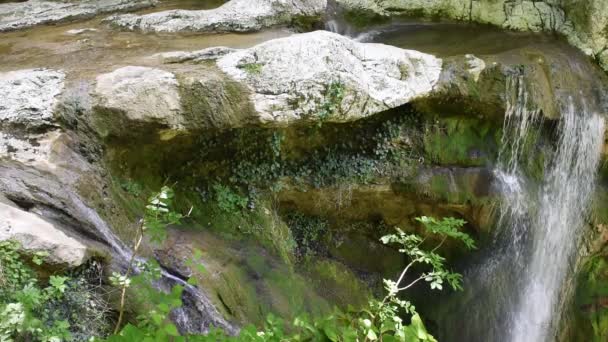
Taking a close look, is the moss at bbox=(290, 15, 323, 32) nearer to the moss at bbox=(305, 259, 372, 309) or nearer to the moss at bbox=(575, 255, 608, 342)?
the moss at bbox=(305, 259, 372, 309)

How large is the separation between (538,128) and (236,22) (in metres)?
3.82

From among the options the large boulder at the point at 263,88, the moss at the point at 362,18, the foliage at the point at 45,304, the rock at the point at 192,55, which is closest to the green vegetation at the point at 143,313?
the foliage at the point at 45,304

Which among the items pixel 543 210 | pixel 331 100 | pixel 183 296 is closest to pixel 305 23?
pixel 331 100

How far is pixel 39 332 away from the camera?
2.86 metres

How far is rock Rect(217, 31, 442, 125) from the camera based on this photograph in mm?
4914

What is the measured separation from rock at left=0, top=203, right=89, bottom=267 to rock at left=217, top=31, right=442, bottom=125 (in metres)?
2.06

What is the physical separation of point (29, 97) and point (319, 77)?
245 centimetres

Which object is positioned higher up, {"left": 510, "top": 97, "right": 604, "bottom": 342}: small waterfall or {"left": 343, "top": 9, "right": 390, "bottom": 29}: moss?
{"left": 343, "top": 9, "right": 390, "bottom": 29}: moss

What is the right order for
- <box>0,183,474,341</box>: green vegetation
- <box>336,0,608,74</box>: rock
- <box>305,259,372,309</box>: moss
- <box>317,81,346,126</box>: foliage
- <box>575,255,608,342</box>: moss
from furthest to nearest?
<box>336,0,608,74</box>: rock < <box>575,255,608,342</box>: moss < <box>305,259,372,309</box>: moss < <box>317,81,346,126</box>: foliage < <box>0,183,474,341</box>: green vegetation

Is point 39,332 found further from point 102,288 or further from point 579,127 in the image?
point 579,127

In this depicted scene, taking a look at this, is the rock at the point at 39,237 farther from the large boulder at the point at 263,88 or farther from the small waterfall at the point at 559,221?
the small waterfall at the point at 559,221

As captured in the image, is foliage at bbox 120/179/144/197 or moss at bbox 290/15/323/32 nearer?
foliage at bbox 120/179/144/197

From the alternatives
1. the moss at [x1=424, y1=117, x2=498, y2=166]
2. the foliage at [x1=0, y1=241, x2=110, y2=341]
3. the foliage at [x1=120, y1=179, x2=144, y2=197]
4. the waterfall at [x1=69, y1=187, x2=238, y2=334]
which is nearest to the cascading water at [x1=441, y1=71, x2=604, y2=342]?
the moss at [x1=424, y1=117, x2=498, y2=166]

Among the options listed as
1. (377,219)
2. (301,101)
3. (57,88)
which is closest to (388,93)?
(301,101)
